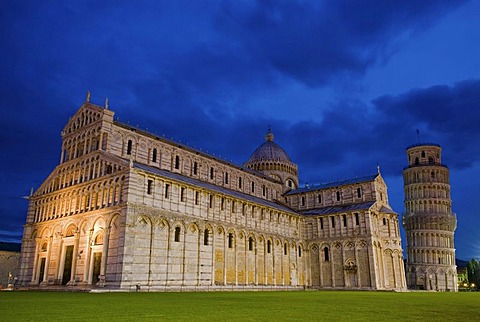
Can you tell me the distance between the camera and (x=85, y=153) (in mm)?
42156

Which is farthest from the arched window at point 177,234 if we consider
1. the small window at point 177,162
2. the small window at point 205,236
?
the small window at point 177,162

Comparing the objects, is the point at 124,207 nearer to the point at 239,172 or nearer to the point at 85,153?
the point at 85,153

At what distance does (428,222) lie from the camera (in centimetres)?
8269

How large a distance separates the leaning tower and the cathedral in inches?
1176

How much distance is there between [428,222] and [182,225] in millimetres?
63552

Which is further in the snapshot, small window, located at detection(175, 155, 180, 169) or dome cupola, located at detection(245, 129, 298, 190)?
dome cupola, located at detection(245, 129, 298, 190)

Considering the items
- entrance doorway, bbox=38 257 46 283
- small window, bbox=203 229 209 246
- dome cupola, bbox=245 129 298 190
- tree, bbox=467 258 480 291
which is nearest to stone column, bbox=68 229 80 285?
entrance doorway, bbox=38 257 46 283

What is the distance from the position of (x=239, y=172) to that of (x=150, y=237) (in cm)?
2410

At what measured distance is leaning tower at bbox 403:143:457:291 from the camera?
79.8 m

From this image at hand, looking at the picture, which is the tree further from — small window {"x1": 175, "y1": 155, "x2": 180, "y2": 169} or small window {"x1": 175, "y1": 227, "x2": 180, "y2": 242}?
small window {"x1": 175, "y1": 227, "x2": 180, "y2": 242}

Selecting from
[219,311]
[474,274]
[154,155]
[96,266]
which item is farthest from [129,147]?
[474,274]

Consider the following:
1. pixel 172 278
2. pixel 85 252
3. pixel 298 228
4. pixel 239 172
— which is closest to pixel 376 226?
pixel 298 228

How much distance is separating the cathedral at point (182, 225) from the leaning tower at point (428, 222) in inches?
1176

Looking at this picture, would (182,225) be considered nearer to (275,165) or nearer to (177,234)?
(177,234)
